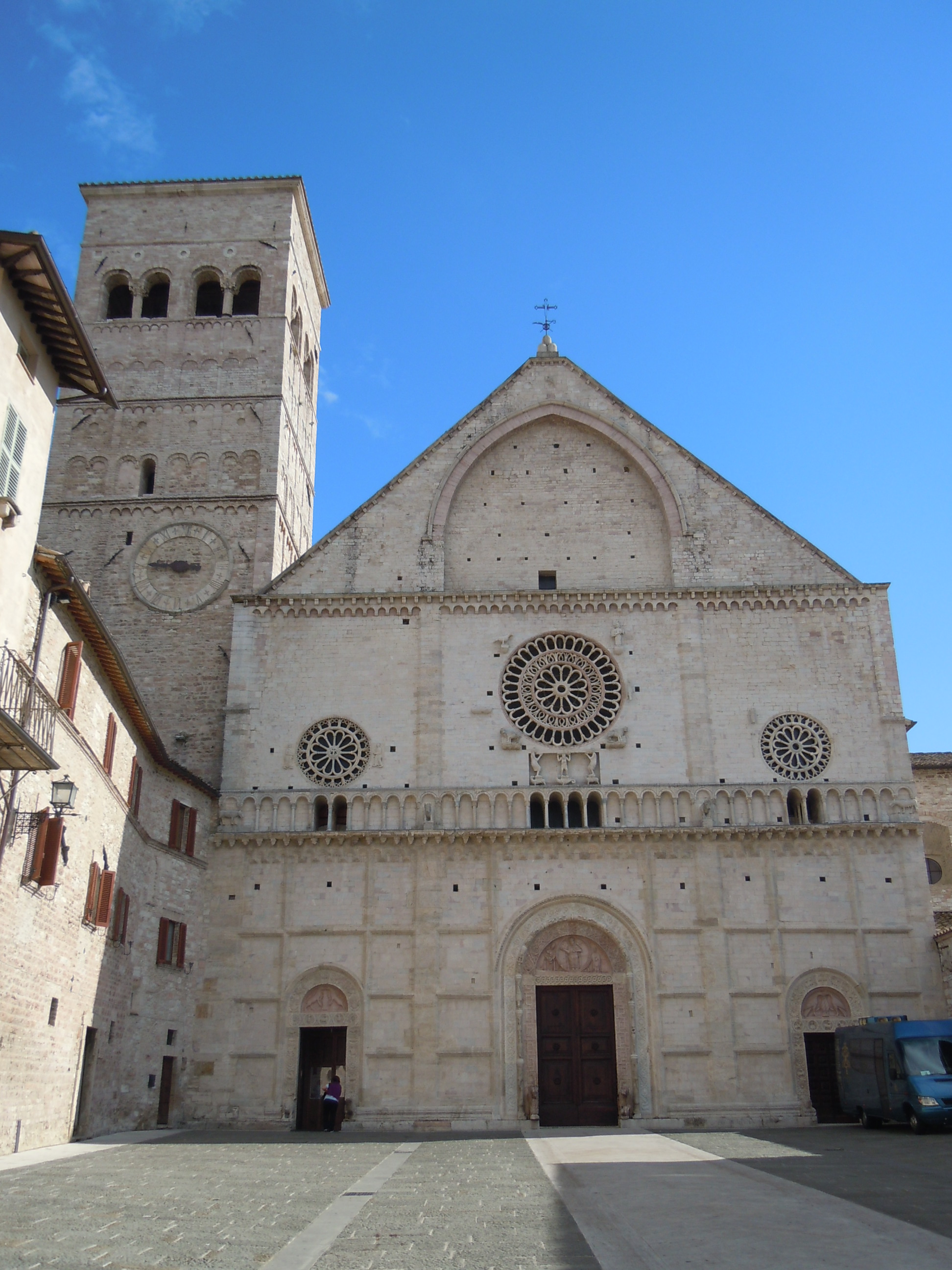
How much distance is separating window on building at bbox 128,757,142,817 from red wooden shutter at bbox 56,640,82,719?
4.39m

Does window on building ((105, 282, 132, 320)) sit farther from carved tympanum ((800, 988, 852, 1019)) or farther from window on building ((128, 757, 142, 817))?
carved tympanum ((800, 988, 852, 1019))

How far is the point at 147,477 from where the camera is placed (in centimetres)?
2992

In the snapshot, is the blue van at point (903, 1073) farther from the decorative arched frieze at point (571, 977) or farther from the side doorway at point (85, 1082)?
the side doorway at point (85, 1082)

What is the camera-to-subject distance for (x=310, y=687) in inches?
1019

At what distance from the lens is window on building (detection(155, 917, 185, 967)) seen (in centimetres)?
2222

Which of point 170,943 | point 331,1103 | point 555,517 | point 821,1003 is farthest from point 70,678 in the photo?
point 821,1003

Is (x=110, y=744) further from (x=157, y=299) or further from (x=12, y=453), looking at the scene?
(x=157, y=299)

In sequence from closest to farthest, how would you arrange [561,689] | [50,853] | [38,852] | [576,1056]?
1. [38,852]
2. [50,853]
3. [576,1056]
4. [561,689]

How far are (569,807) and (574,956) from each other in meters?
3.19

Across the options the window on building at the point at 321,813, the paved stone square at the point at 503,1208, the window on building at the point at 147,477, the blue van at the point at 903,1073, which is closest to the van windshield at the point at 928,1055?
the blue van at the point at 903,1073

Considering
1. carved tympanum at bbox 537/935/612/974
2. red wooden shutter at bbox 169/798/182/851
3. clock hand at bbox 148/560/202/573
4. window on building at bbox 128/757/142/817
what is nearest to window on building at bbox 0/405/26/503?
window on building at bbox 128/757/142/817

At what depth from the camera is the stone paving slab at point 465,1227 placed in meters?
7.64

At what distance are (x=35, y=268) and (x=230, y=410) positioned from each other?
54.5 feet

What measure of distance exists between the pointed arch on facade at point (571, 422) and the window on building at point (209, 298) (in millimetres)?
9864
